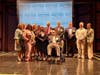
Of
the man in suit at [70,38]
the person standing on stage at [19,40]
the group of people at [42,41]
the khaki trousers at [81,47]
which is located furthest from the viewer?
the man in suit at [70,38]

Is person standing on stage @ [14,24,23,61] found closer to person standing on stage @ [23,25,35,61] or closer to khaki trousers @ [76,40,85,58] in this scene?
person standing on stage @ [23,25,35,61]

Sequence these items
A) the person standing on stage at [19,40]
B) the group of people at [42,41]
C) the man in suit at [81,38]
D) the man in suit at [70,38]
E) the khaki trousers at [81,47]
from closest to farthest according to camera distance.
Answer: the group of people at [42,41] → the person standing on stage at [19,40] → the man in suit at [81,38] → the khaki trousers at [81,47] → the man in suit at [70,38]

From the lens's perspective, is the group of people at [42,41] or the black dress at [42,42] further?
the black dress at [42,42]

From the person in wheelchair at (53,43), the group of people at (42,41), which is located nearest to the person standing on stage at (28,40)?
the group of people at (42,41)

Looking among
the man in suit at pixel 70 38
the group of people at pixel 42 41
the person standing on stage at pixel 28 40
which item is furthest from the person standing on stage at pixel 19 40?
the man in suit at pixel 70 38

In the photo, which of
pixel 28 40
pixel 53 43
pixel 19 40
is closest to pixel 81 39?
pixel 53 43

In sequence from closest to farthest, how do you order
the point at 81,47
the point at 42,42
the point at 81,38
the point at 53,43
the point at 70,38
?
1. the point at 53,43
2. the point at 42,42
3. the point at 81,38
4. the point at 81,47
5. the point at 70,38

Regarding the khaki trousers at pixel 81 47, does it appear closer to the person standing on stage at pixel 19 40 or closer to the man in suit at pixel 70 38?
the man in suit at pixel 70 38

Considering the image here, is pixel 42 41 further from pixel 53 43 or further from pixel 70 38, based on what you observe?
pixel 70 38

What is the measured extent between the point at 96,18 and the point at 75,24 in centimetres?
117

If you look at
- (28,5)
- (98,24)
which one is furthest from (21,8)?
(98,24)

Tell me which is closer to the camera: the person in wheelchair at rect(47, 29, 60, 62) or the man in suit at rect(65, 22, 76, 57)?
the person in wheelchair at rect(47, 29, 60, 62)

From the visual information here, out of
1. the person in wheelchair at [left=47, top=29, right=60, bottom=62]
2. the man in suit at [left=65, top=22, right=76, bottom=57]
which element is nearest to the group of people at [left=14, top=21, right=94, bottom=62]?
the person in wheelchair at [left=47, top=29, right=60, bottom=62]

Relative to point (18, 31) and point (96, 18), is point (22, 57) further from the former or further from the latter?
point (96, 18)
